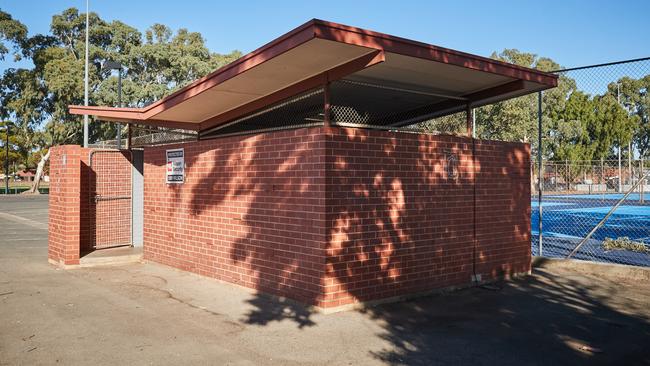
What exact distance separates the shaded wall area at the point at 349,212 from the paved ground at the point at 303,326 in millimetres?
386

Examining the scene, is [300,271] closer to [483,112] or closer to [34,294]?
[34,294]

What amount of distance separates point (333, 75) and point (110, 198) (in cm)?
635

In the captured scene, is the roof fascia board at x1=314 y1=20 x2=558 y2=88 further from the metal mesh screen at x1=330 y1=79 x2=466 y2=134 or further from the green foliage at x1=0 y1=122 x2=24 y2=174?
the green foliage at x1=0 y1=122 x2=24 y2=174

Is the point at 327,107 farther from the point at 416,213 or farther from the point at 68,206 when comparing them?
the point at 68,206

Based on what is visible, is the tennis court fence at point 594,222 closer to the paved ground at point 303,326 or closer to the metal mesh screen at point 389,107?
the paved ground at point 303,326

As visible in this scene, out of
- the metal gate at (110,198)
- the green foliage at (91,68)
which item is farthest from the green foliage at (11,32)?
the metal gate at (110,198)

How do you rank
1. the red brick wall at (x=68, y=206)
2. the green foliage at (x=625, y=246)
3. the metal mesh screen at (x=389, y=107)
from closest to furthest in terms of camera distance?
the metal mesh screen at (x=389, y=107) < the red brick wall at (x=68, y=206) < the green foliage at (x=625, y=246)

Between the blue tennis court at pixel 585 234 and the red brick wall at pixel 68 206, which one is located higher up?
the red brick wall at pixel 68 206

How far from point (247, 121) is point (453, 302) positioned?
16.0ft

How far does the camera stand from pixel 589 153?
40.8 m

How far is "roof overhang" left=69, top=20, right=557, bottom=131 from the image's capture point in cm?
583

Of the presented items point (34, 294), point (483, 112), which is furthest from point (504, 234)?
point (483, 112)

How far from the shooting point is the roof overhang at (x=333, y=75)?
5832mm

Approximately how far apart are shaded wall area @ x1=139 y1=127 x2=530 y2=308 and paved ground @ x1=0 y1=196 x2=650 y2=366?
0.39 meters
